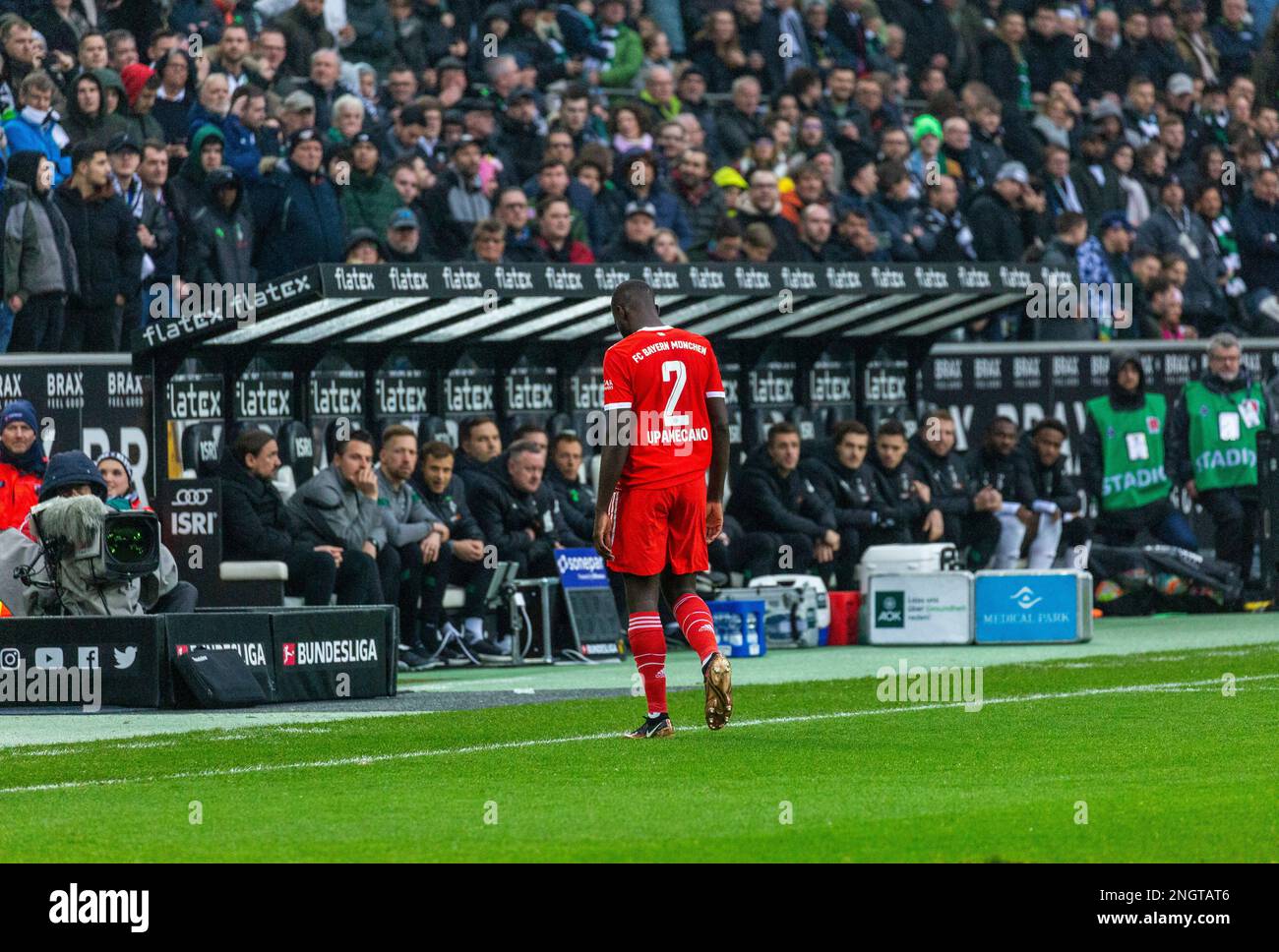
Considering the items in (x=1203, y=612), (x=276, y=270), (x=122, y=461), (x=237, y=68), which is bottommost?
(x=1203, y=612)

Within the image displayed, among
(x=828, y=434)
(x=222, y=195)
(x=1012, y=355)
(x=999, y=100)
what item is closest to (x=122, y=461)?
(x=222, y=195)

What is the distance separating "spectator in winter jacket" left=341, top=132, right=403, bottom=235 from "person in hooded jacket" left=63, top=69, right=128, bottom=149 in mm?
1930

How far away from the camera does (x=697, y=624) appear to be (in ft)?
38.0

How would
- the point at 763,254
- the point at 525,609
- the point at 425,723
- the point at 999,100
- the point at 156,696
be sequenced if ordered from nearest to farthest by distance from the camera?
the point at 425,723 < the point at 156,696 < the point at 525,609 < the point at 763,254 < the point at 999,100

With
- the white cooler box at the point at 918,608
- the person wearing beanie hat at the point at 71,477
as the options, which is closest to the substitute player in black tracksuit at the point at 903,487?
the white cooler box at the point at 918,608

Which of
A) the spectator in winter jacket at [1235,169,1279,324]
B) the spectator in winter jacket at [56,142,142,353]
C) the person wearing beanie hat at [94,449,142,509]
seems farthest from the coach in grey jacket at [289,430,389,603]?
the spectator in winter jacket at [1235,169,1279,324]

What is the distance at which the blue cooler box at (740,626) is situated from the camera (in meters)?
18.2

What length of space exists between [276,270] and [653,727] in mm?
8729

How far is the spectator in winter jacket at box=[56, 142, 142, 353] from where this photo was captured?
698 inches

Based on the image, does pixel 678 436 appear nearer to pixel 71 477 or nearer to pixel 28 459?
pixel 71 477

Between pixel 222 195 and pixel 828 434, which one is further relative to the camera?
pixel 828 434
